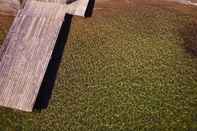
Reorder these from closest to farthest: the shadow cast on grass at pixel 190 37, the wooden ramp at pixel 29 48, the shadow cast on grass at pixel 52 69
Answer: the wooden ramp at pixel 29 48 < the shadow cast on grass at pixel 52 69 < the shadow cast on grass at pixel 190 37

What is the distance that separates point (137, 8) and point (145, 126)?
12532mm

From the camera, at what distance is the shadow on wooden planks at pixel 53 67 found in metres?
21.4

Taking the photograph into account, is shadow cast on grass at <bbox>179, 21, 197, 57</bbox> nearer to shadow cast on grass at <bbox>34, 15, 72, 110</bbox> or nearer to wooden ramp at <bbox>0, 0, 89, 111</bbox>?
wooden ramp at <bbox>0, 0, 89, 111</bbox>

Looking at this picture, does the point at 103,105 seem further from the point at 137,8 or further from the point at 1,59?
the point at 137,8

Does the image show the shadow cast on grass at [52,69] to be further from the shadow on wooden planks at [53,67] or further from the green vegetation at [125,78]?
the green vegetation at [125,78]

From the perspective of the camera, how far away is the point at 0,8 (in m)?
27.9

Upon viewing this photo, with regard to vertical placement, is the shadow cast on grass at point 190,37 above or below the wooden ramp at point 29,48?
above

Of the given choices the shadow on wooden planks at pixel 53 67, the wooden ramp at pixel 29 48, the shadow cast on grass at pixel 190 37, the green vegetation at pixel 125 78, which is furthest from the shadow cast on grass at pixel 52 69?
the shadow cast on grass at pixel 190 37

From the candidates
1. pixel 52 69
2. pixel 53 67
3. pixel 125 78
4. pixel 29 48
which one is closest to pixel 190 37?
pixel 125 78

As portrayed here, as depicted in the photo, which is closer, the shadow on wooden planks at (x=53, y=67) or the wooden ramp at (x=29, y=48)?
the wooden ramp at (x=29, y=48)

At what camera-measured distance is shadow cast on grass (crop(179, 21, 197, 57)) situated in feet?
84.4

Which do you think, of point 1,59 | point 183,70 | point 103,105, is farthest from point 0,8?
point 183,70

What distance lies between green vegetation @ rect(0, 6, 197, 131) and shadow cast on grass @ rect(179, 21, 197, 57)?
0.08m

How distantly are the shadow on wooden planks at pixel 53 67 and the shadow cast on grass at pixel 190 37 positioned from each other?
27.4 feet
